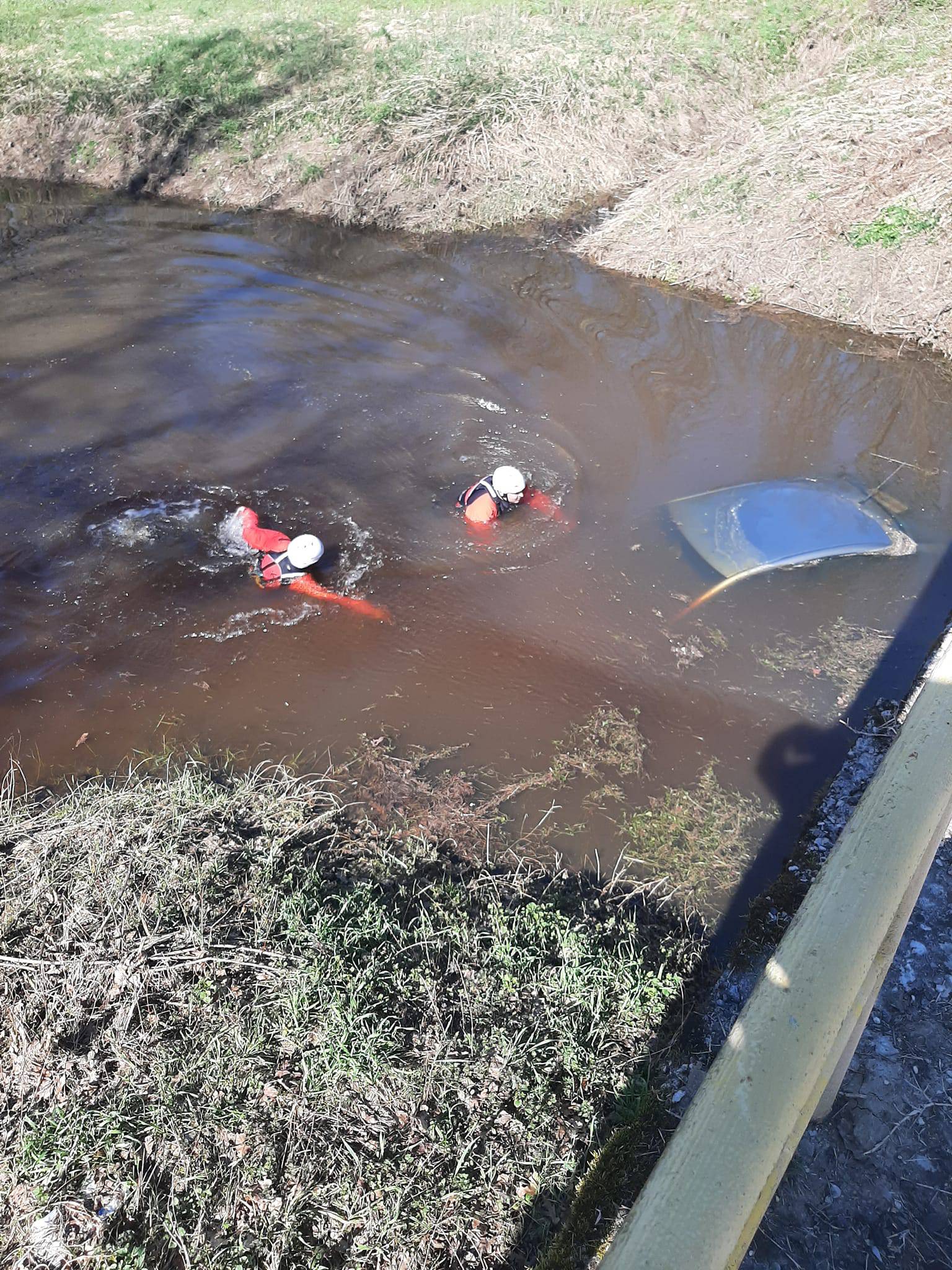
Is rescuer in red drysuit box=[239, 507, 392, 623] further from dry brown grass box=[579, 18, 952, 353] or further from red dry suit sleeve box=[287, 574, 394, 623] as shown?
dry brown grass box=[579, 18, 952, 353]

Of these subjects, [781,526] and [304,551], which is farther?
[781,526]

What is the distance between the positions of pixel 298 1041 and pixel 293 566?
3.59m

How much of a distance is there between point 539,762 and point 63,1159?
305 cm

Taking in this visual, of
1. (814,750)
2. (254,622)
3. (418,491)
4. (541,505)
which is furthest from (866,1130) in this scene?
(418,491)

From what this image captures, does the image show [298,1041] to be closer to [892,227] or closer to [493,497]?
[493,497]

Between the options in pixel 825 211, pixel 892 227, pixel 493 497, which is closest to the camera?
pixel 493 497

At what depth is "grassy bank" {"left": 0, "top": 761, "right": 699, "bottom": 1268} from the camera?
2.96m

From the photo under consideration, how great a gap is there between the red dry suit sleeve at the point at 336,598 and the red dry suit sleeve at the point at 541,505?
1736 millimetres

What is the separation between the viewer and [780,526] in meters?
6.96

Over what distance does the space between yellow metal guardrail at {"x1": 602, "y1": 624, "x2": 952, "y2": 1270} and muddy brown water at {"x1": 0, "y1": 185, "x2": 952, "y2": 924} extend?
2.64 meters

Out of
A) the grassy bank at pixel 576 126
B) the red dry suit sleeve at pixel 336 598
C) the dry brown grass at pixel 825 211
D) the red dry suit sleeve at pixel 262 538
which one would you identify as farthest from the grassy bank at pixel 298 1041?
the grassy bank at pixel 576 126

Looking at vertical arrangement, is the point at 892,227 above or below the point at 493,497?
above

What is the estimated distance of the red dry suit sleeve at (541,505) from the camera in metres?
7.06

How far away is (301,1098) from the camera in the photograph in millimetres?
3205
